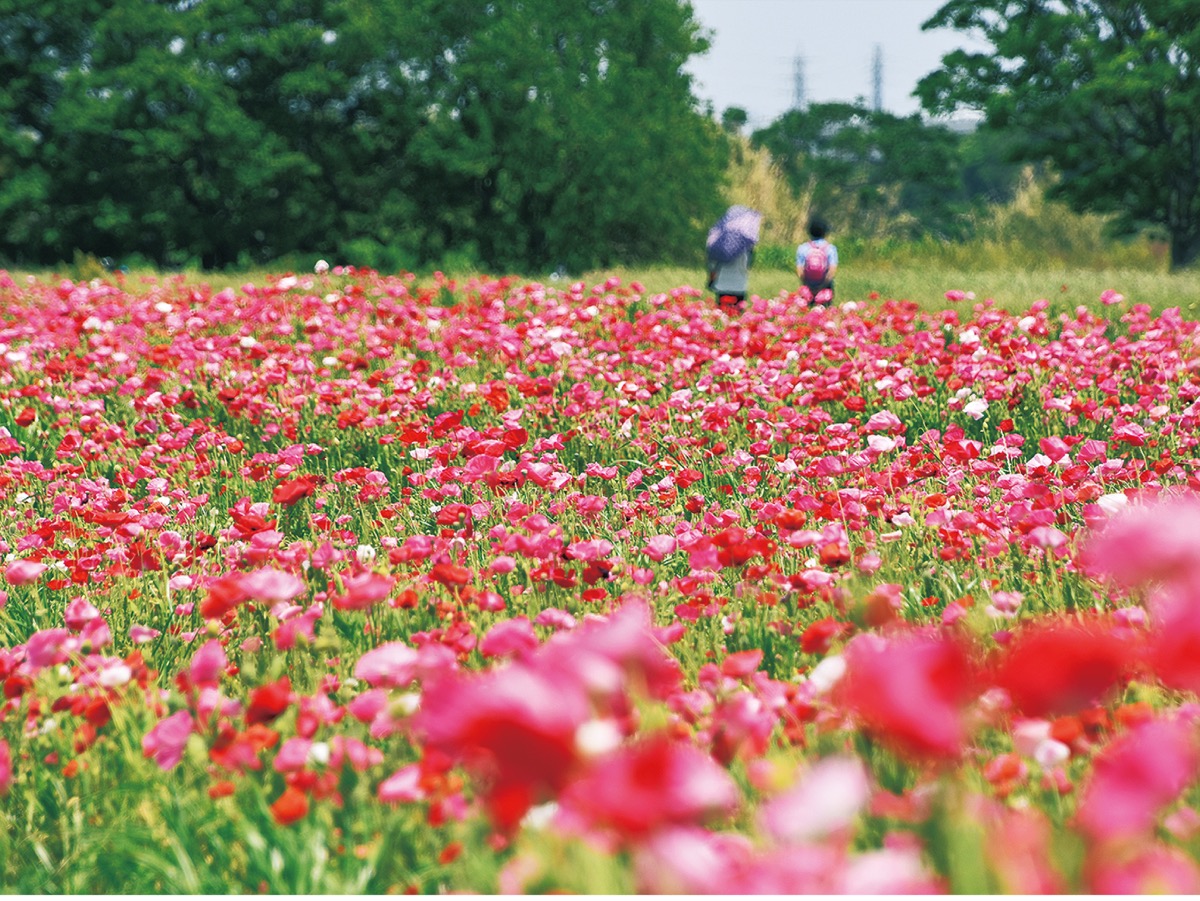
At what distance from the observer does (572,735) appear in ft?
2.71

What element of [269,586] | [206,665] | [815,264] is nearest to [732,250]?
[815,264]

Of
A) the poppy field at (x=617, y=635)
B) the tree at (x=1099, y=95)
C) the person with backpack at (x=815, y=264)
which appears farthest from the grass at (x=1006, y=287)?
the tree at (x=1099, y=95)

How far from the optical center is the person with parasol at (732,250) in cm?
879

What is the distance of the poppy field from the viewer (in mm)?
857

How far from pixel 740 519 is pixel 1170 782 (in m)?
2.18

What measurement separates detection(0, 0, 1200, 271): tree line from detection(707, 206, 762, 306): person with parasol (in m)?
10.2

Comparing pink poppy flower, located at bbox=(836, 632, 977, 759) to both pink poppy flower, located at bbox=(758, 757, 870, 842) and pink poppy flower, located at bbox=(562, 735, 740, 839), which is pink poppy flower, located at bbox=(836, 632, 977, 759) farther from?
pink poppy flower, located at bbox=(562, 735, 740, 839)

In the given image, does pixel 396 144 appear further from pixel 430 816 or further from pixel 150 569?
pixel 430 816

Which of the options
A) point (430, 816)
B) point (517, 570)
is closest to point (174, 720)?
point (430, 816)

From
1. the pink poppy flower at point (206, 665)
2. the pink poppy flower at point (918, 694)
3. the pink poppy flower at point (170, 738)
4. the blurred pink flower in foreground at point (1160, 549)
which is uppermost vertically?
the blurred pink flower in foreground at point (1160, 549)

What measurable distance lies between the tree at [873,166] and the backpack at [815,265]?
29.9 metres

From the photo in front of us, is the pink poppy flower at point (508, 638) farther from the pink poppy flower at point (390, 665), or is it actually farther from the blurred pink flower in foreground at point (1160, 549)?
the blurred pink flower in foreground at point (1160, 549)

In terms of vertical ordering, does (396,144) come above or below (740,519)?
above

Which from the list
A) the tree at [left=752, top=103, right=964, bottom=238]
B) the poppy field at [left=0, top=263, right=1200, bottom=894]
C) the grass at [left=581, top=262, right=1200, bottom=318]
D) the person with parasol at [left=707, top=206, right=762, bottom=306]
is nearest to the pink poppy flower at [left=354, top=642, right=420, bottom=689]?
the poppy field at [left=0, top=263, right=1200, bottom=894]
